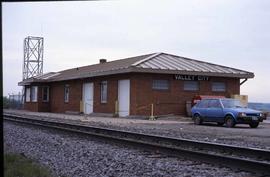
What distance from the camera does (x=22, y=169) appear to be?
9.35 metres

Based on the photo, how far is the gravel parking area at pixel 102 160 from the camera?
9.41 metres

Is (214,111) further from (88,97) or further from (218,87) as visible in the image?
(88,97)

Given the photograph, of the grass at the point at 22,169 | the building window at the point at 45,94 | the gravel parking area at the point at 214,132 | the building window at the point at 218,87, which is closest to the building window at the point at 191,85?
the building window at the point at 218,87

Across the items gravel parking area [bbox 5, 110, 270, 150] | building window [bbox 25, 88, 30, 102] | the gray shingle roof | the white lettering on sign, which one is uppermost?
the gray shingle roof

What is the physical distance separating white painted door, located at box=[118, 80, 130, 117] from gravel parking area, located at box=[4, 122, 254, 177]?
704 inches

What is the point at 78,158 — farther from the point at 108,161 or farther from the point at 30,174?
the point at 30,174

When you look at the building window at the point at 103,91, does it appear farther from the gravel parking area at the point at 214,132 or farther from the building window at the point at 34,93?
the building window at the point at 34,93

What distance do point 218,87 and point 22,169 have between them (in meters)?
28.4

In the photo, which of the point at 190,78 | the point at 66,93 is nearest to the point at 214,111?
the point at 190,78

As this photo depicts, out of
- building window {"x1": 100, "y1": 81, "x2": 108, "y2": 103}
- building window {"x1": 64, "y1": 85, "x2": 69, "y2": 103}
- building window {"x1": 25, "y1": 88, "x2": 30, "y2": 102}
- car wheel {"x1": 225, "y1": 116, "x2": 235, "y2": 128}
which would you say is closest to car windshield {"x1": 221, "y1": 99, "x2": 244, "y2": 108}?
car wheel {"x1": 225, "y1": 116, "x2": 235, "y2": 128}

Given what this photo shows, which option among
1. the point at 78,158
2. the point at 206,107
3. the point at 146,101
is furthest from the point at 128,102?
the point at 78,158

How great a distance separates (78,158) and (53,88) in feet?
128

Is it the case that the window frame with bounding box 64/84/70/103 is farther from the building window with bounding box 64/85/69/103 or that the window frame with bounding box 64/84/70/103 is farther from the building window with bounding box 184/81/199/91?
the building window with bounding box 184/81/199/91

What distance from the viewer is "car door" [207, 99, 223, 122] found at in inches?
969
